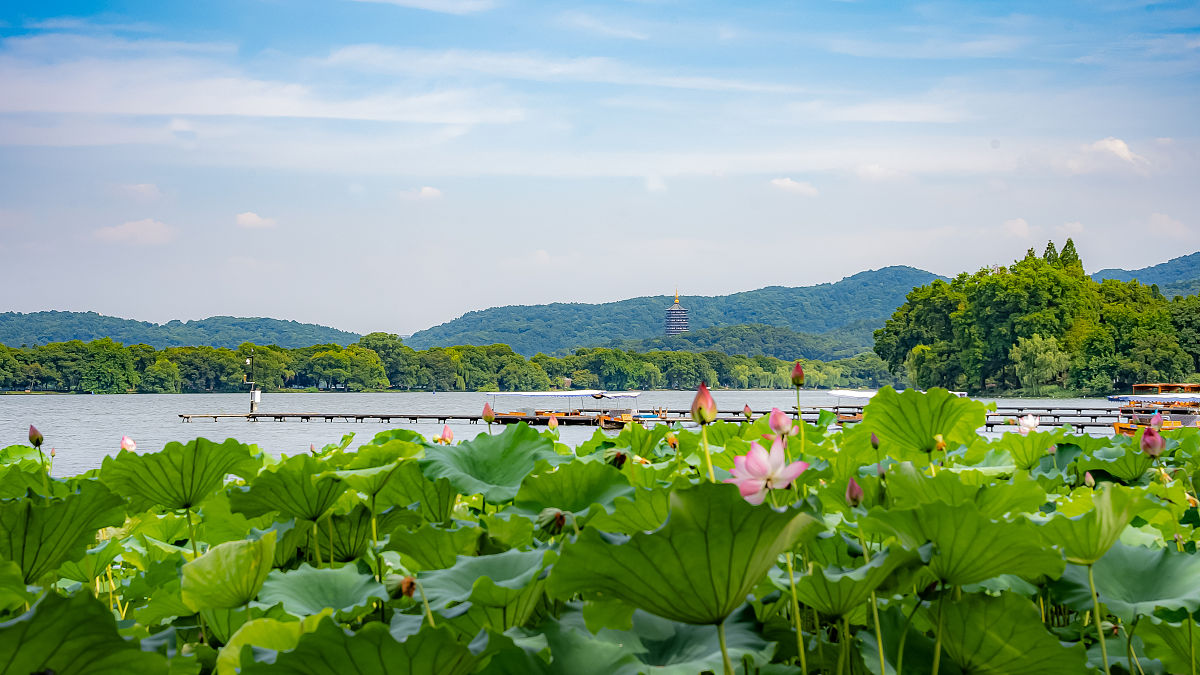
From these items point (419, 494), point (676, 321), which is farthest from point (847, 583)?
point (676, 321)

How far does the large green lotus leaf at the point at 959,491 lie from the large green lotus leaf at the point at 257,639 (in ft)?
3.28

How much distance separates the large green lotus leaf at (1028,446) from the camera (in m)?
2.96

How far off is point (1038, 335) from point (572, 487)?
6773 cm

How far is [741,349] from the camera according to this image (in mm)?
157125

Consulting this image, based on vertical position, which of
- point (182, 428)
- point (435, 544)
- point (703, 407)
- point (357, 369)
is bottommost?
point (182, 428)

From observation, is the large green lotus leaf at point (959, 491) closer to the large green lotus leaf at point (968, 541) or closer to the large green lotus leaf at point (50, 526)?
the large green lotus leaf at point (968, 541)

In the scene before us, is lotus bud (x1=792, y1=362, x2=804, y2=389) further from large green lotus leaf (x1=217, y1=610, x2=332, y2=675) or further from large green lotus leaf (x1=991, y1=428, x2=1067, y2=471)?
large green lotus leaf (x1=991, y1=428, x2=1067, y2=471)

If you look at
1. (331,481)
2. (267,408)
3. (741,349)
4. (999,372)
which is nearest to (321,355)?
(267,408)

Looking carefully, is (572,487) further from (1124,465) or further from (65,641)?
(1124,465)

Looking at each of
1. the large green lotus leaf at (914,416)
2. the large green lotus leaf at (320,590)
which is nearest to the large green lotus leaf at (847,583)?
the large green lotus leaf at (320,590)

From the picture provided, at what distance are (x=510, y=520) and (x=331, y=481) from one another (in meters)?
0.35

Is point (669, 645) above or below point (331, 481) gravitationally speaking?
below

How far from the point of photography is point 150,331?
151750mm

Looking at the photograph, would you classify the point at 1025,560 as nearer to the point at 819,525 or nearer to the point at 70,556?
the point at 819,525
